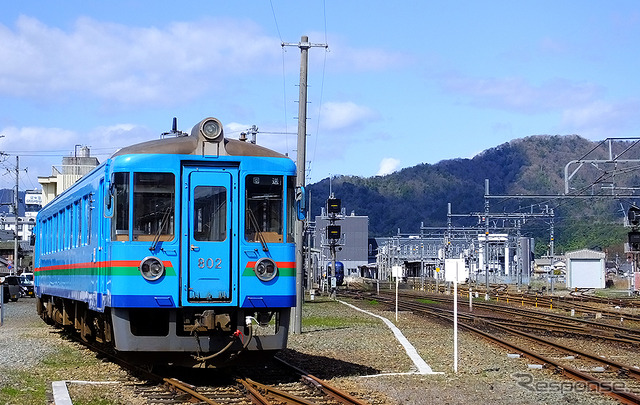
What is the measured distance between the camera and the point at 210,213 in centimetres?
1218

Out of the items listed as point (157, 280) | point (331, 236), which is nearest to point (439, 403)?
point (157, 280)

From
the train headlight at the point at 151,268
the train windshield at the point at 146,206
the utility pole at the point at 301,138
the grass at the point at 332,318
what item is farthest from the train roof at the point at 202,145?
the grass at the point at 332,318

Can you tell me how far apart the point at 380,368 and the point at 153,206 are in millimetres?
4764

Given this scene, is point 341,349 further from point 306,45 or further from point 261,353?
point 306,45

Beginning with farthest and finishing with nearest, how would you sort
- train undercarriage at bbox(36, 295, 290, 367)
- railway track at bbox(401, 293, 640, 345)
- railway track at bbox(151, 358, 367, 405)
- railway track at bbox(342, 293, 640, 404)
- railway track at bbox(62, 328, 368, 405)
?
railway track at bbox(401, 293, 640, 345) < railway track at bbox(342, 293, 640, 404) < train undercarriage at bbox(36, 295, 290, 367) < railway track at bbox(62, 328, 368, 405) < railway track at bbox(151, 358, 367, 405)

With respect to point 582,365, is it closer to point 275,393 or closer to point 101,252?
point 275,393

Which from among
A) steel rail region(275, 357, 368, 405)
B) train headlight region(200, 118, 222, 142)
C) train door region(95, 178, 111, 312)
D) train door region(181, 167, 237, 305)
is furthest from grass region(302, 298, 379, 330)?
train headlight region(200, 118, 222, 142)

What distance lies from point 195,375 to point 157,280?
2.27 meters

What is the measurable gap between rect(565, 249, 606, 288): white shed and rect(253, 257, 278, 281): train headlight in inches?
1257

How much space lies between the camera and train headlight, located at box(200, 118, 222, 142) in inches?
483

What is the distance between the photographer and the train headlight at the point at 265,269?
39.8ft

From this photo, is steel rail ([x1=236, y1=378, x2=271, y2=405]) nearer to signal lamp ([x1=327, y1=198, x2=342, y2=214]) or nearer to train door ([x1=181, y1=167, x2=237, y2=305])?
train door ([x1=181, y1=167, x2=237, y2=305])

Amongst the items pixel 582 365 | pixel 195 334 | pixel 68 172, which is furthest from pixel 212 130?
pixel 68 172

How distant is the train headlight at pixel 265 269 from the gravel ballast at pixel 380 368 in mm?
1765
